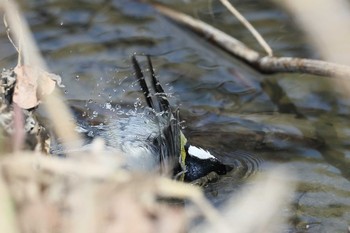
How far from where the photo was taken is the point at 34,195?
4.97ft

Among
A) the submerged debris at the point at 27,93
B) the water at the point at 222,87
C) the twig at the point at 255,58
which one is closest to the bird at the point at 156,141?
the water at the point at 222,87

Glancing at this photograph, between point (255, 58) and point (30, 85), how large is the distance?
2.12 metres

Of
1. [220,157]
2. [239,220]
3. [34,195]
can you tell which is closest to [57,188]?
[34,195]

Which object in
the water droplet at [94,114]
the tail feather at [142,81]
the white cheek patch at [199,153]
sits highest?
the tail feather at [142,81]

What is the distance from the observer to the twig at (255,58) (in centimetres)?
347

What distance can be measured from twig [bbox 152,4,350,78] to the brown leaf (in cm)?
152

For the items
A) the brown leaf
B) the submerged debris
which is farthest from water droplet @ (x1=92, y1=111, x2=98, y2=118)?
the brown leaf

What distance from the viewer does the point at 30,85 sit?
2.24 meters

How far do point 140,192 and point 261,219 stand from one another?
0.73 ft

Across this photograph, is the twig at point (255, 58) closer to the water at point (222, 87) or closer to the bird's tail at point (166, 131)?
the water at point (222, 87)

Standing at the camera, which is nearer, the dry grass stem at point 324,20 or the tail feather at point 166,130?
the dry grass stem at point 324,20

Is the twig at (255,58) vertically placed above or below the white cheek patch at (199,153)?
above

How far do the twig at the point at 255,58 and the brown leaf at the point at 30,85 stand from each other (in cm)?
152

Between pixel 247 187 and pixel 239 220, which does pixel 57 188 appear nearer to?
pixel 239 220
